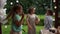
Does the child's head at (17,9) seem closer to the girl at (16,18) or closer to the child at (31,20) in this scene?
the girl at (16,18)

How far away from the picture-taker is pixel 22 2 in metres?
6.17

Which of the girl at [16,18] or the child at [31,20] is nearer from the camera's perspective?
Result: the girl at [16,18]

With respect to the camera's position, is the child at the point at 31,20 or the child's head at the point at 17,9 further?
the child at the point at 31,20

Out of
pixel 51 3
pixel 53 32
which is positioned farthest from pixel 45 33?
pixel 51 3

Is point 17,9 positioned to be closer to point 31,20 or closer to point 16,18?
point 16,18

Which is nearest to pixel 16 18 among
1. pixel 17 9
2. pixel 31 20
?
pixel 17 9

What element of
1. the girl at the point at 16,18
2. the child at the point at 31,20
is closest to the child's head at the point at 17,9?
the girl at the point at 16,18

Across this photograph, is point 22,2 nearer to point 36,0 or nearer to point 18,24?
point 36,0

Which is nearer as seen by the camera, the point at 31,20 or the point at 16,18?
the point at 16,18

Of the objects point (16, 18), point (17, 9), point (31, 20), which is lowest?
point (31, 20)

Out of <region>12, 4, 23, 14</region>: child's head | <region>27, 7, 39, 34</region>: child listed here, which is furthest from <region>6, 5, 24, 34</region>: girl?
<region>27, 7, 39, 34</region>: child

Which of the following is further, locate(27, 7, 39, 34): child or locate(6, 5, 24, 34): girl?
locate(27, 7, 39, 34): child

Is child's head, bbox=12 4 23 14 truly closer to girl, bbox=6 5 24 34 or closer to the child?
girl, bbox=6 5 24 34

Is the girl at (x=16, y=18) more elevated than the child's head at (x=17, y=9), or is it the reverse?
the child's head at (x=17, y=9)
